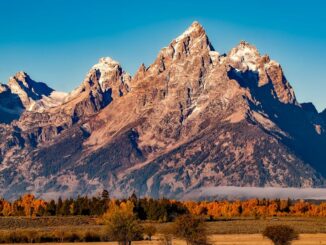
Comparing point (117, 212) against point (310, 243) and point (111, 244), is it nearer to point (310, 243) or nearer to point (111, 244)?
point (111, 244)

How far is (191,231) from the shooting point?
588 feet

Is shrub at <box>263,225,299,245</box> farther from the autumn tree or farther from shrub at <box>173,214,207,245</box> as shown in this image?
the autumn tree

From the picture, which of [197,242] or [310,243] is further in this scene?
[310,243]

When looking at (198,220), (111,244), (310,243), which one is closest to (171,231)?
(198,220)

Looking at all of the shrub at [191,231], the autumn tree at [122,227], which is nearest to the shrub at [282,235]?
the shrub at [191,231]

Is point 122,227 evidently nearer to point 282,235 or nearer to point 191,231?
point 191,231

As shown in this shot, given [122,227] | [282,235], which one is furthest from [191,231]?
[282,235]

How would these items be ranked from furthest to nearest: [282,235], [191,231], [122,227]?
[122,227]
[282,235]
[191,231]

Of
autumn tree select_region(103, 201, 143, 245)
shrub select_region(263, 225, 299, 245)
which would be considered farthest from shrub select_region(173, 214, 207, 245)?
shrub select_region(263, 225, 299, 245)

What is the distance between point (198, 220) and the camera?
18250 cm

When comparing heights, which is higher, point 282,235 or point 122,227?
point 122,227

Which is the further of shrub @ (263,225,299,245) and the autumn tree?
the autumn tree

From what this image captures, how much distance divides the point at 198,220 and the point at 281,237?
1906 centimetres

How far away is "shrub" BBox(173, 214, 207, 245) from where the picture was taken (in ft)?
581
